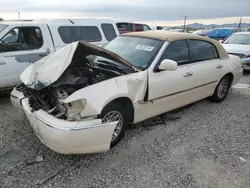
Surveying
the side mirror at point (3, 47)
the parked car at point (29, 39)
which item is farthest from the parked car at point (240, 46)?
the side mirror at point (3, 47)

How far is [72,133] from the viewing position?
2684 millimetres

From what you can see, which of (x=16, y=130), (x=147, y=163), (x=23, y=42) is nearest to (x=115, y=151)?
(x=147, y=163)

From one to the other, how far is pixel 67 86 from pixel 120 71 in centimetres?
78

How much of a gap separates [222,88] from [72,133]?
13.4 feet

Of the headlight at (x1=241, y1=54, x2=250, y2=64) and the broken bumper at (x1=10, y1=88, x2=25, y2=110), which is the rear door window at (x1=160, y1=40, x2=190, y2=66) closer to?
the broken bumper at (x1=10, y1=88, x2=25, y2=110)

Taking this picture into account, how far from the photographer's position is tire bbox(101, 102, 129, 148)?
3.18m

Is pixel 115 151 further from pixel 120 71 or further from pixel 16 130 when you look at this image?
pixel 16 130

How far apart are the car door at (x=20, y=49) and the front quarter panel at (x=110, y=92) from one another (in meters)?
2.87

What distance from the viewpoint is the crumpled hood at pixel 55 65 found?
3.07m

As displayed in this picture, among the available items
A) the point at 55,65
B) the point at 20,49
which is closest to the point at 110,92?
the point at 55,65

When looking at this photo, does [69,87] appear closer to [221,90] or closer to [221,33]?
[221,90]

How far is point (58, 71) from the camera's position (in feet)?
10.1

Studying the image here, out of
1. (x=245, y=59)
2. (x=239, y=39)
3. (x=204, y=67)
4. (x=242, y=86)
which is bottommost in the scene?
(x=242, y=86)

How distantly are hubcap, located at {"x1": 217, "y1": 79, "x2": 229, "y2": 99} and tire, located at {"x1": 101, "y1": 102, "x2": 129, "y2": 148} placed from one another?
289 cm
